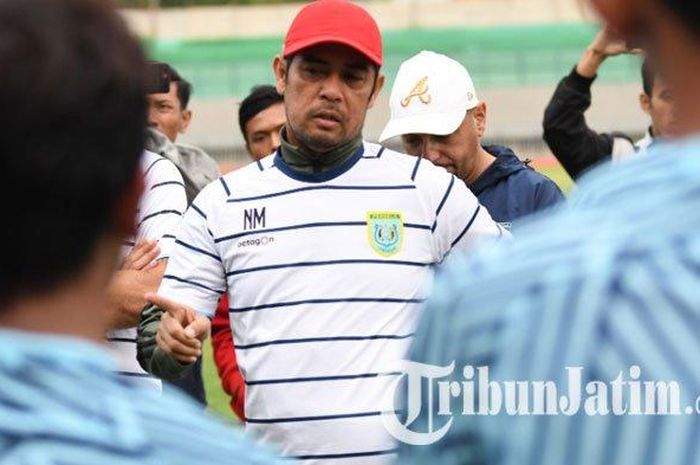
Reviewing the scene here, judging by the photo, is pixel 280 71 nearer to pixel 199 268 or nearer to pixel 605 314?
pixel 199 268

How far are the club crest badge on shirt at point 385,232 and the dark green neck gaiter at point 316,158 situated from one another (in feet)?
0.79

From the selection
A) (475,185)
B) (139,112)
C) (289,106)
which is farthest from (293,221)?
(139,112)

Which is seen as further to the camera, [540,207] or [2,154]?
[540,207]

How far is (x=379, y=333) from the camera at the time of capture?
475 centimetres

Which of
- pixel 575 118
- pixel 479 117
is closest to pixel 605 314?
pixel 479 117

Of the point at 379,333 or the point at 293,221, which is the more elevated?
the point at 293,221

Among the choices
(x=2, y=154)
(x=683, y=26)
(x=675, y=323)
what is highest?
(x=683, y=26)

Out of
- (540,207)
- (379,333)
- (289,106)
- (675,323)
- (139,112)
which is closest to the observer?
(675,323)

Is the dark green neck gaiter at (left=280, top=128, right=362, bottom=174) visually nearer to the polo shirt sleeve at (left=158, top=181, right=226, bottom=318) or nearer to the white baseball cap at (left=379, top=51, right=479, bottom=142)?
the polo shirt sleeve at (left=158, top=181, right=226, bottom=318)

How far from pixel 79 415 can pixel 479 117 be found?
200 inches

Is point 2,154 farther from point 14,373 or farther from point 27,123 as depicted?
point 14,373

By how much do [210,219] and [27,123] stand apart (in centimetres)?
344

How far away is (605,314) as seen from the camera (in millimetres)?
1541

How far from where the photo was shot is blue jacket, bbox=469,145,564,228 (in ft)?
19.8
